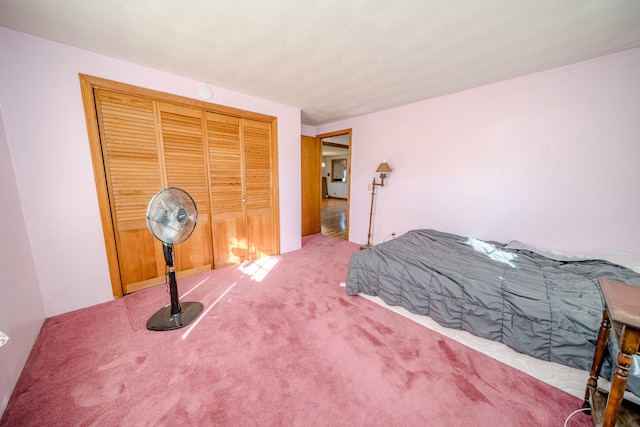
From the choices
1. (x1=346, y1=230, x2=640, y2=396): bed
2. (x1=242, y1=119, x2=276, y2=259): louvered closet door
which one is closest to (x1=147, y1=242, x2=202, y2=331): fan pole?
(x1=242, y1=119, x2=276, y2=259): louvered closet door

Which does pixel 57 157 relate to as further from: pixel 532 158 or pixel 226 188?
pixel 532 158

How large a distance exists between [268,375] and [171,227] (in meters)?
1.35

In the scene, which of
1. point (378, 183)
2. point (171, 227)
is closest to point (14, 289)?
point (171, 227)

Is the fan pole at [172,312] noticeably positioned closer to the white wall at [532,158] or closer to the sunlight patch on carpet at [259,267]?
the sunlight patch on carpet at [259,267]

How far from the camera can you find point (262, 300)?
2.33m

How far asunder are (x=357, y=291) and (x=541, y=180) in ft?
7.63

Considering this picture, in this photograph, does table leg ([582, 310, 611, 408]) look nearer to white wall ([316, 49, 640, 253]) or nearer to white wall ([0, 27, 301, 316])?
white wall ([316, 49, 640, 253])

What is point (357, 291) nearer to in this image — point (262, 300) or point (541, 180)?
point (262, 300)

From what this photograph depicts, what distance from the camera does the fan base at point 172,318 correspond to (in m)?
1.88

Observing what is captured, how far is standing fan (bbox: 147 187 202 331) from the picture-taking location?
1.75 meters

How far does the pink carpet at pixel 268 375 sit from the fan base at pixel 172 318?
62 millimetres

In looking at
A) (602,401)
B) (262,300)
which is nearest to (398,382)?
(602,401)

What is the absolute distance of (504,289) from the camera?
1.66m

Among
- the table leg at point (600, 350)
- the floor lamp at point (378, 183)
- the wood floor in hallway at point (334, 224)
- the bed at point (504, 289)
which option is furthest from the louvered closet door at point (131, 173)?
the table leg at point (600, 350)
